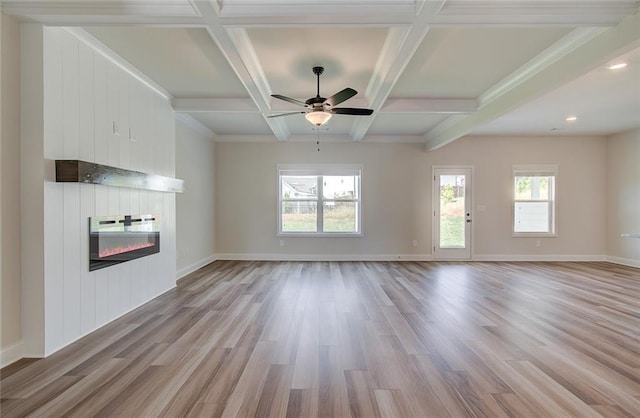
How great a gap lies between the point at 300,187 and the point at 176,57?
4246 mm

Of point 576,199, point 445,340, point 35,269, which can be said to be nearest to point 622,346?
point 445,340

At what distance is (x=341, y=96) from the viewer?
3426mm

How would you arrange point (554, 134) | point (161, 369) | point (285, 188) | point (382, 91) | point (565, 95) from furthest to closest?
1. point (285, 188)
2. point (554, 134)
3. point (565, 95)
4. point (382, 91)
5. point (161, 369)

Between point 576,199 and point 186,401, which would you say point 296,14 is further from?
point 576,199

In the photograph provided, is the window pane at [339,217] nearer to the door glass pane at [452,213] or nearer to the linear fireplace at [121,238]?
the door glass pane at [452,213]

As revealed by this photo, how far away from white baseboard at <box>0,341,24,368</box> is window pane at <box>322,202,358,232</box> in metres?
5.52

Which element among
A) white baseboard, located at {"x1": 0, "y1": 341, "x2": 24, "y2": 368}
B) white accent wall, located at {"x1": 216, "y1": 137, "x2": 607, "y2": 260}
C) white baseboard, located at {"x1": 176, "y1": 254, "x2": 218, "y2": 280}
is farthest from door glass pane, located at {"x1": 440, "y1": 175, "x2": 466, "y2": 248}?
white baseboard, located at {"x1": 0, "y1": 341, "x2": 24, "y2": 368}

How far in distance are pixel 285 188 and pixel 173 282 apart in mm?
3420

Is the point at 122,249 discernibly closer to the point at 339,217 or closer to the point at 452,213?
the point at 339,217

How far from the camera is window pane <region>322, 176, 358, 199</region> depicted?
729cm

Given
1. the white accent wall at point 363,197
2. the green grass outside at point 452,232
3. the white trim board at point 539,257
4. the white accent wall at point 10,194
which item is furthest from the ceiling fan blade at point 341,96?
the white trim board at point 539,257

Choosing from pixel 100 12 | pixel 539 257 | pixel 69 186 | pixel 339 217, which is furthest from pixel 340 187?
pixel 100 12

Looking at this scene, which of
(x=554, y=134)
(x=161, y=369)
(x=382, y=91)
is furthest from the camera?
(x=554, y=134)

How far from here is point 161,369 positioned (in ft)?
7.54
